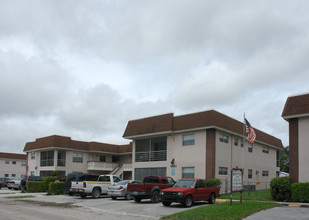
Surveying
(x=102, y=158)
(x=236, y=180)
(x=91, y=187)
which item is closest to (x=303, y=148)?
(x=236, y=180)

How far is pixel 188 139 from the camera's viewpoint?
94.4 ft

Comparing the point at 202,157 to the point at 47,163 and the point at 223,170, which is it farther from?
the point at 47,163

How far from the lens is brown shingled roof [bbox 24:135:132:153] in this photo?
140 feet

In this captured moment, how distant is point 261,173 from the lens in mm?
35125

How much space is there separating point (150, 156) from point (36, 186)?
1150 cm

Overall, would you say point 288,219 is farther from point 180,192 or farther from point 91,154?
point 91,154

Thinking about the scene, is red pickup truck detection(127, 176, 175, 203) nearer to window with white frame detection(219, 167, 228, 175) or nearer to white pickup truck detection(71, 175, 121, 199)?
white pickup truck detection(71, 175, 121, 199)

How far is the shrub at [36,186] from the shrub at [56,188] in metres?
4.86

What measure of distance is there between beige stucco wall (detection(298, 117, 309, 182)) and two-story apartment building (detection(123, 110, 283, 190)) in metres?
7.17

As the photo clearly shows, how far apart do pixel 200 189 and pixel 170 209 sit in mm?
2367

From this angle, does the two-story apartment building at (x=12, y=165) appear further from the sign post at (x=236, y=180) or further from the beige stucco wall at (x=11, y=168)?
the sign post at (x=236, y=180)

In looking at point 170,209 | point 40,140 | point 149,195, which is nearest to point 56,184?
point 149,195

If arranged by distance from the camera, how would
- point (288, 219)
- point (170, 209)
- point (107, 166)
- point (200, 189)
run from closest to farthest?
point (288, 219)
point (170, 209)
point (200, 189)
point (107, 166)

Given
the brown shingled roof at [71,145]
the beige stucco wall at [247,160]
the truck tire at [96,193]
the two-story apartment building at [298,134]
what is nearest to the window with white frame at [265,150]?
the beige stucco wall at [247,160]
